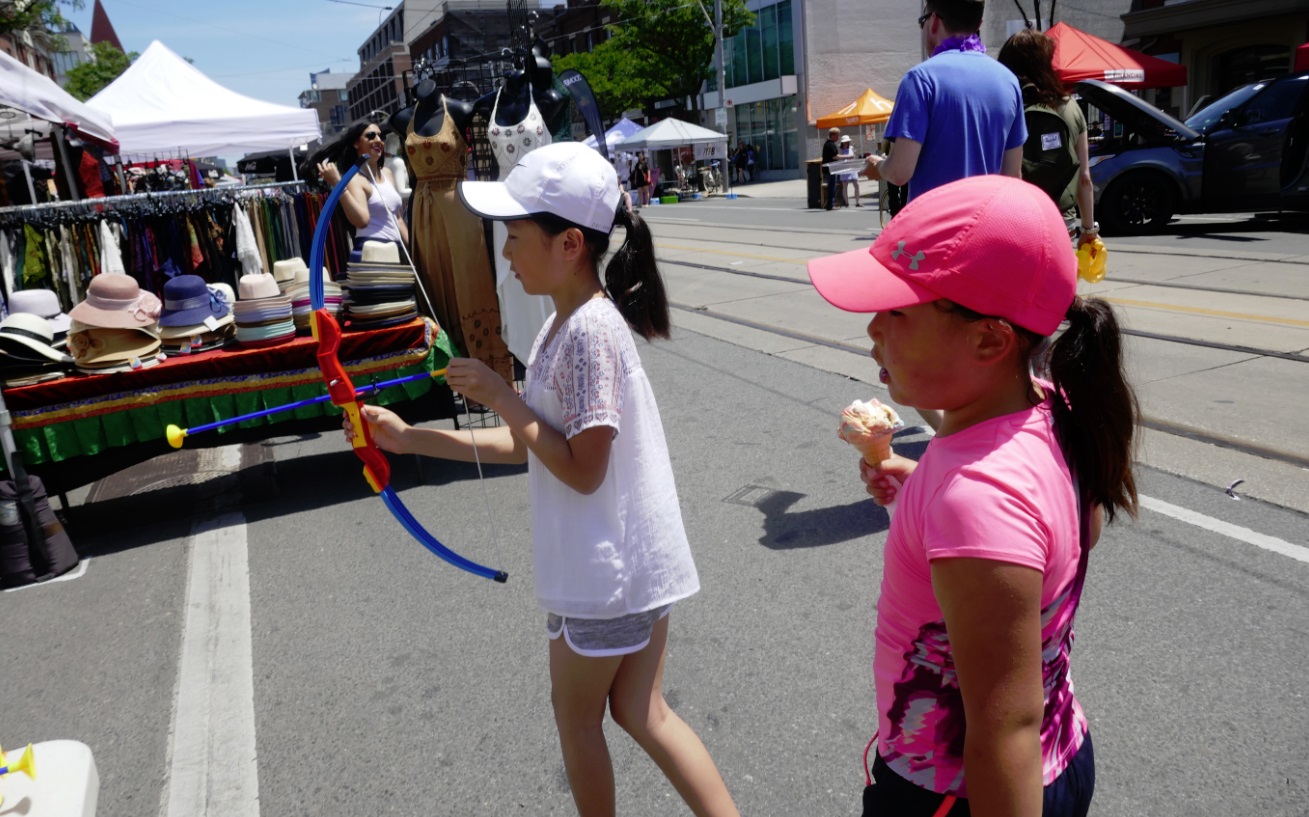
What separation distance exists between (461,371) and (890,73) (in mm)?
42270

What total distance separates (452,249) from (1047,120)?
3.37 meters

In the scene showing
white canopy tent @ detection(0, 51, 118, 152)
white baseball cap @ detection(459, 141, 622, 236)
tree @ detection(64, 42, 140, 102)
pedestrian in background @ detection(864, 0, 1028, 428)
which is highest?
tree @ detection(64, 42, 140, 102)

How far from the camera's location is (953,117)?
3947 mm

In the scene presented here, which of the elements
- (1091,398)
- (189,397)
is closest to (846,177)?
(189,397)

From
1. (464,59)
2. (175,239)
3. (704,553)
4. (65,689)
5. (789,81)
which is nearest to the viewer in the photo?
(65,689)

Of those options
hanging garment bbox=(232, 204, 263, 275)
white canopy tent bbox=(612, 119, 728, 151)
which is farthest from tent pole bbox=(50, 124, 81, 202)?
white canopy tent bbox=(612, 119, 728, 151)

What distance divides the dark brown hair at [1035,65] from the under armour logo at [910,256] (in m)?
3.79

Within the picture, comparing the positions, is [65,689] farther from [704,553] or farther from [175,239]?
[175,239]

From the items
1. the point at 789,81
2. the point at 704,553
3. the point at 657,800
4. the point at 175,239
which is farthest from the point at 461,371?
the point at 789,81

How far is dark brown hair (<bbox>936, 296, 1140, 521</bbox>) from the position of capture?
1.40 m

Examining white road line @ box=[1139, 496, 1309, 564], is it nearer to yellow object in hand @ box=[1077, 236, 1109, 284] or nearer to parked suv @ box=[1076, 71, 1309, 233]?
yellow object in hand @ box=[1077, 236, 1109, 284]

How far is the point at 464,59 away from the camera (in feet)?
27.0

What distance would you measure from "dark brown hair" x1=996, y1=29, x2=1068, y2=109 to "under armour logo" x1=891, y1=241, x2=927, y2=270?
379 cm

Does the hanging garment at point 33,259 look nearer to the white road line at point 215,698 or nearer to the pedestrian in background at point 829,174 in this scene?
the white road line at point 215,698
